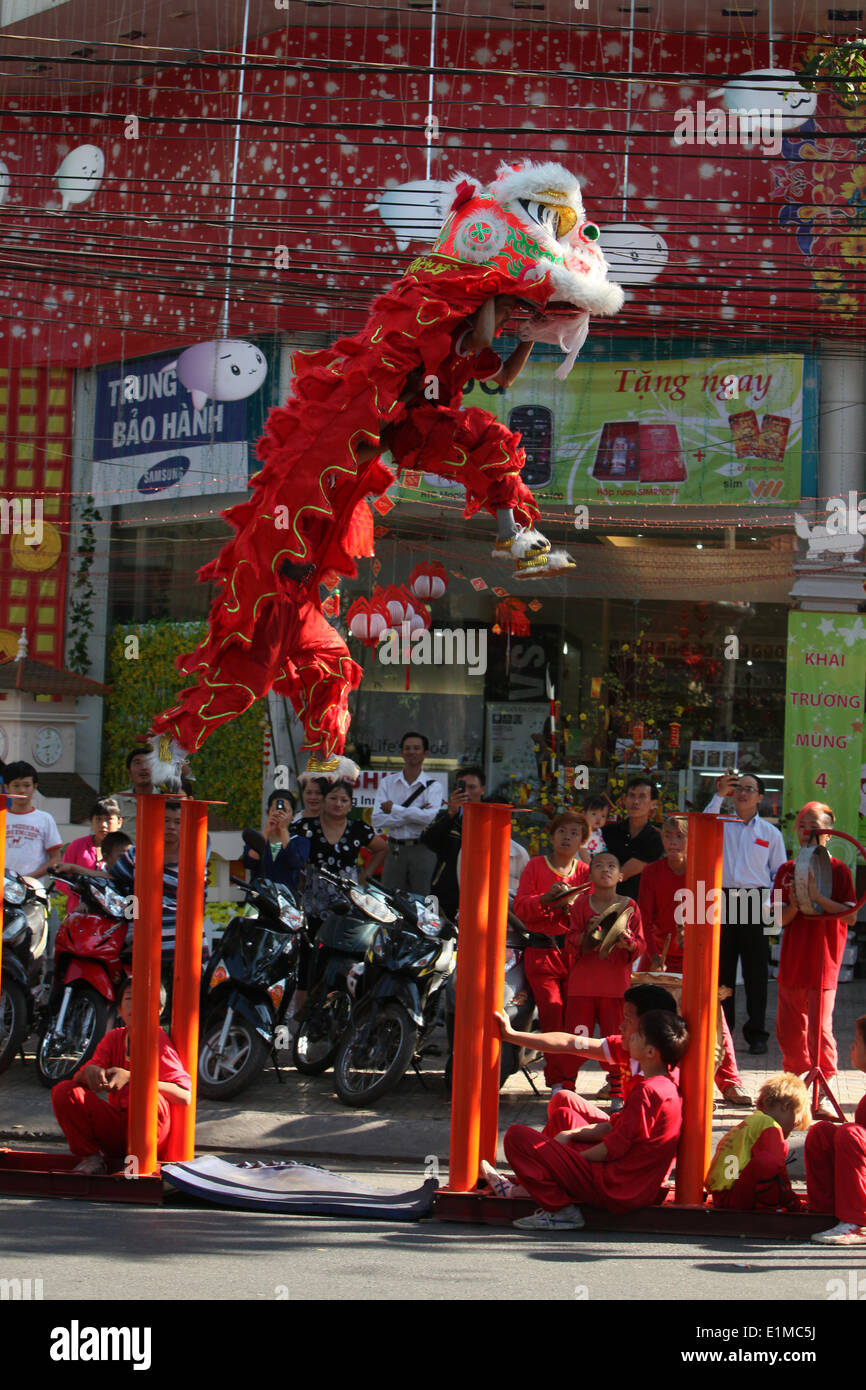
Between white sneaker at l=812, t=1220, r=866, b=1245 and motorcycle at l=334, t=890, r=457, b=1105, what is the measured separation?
2.44 m

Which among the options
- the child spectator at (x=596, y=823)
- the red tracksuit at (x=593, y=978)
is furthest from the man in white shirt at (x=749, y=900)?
the red tracksuit at (x=593, y=978)

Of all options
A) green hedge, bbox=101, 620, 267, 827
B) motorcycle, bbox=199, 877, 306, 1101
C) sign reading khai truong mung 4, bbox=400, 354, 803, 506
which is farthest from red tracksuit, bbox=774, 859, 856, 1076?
green hedge, bbox=101, 620, 267, 827

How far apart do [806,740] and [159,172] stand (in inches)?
341

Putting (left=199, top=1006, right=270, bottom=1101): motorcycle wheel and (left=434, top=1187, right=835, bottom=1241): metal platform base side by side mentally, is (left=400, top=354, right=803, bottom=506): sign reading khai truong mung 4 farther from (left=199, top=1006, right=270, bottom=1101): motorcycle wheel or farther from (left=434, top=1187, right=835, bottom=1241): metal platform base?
(left=434, top=1187, right=835, bottom=1241): metal platform base

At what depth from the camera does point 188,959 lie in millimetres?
5605

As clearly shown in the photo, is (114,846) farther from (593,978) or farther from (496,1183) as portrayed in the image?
(496,1183)

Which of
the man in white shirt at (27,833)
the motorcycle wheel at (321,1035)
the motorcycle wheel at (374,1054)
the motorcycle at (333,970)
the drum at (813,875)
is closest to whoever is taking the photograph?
the drum at (813,875)

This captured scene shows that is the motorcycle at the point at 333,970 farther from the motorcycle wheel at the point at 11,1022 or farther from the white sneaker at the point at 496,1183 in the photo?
the white sneaker at the point at 496,1183

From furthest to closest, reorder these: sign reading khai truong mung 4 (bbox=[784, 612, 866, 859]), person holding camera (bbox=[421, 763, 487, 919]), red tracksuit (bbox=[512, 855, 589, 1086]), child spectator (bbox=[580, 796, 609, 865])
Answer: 1. sign reading khai truong mung 4 (bbox=[784, 612, 866, 859])
2. child spectator (bbox=[580, 796, 609, 865])
3. person holding camera (bbox=[421, 763, 487, 919])
4. red tracksuit (bbox=[512, 855, 589, 1086])

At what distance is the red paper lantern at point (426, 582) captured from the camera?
13.2 meters

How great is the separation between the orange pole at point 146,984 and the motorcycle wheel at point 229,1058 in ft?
5.38

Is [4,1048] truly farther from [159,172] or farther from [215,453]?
[159,172]

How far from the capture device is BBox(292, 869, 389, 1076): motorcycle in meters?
7.36

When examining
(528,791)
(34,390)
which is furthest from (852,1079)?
(34,390)
